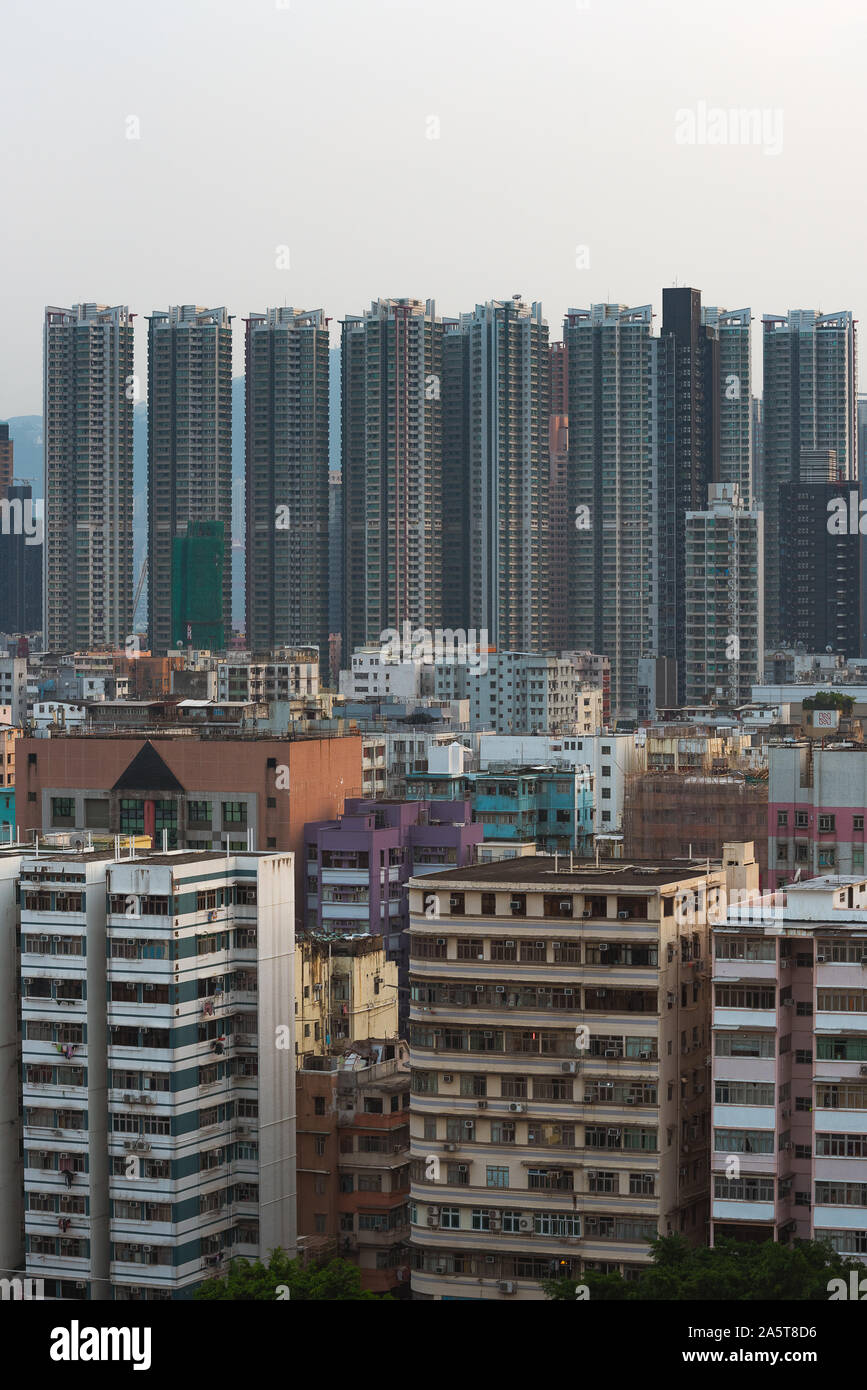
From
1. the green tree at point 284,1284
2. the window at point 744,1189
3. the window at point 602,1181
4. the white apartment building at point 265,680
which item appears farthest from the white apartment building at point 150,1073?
the white apartment building at point 265,680

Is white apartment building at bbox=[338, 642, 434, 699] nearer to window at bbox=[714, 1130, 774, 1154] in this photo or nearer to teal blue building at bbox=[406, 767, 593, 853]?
teal blue building at bbox=[406, 767, 593, 853]

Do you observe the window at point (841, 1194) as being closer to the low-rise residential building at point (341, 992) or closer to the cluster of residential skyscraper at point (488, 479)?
the low-rise residential building at point (341, 992)

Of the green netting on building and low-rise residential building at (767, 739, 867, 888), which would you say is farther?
the green netting on building

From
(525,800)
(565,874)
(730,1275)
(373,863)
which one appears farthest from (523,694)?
(730,1275)

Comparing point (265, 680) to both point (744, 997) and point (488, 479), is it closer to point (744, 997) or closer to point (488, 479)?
point (488, 479)

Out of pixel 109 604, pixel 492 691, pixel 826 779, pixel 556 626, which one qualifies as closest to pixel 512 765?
pixel 826 779

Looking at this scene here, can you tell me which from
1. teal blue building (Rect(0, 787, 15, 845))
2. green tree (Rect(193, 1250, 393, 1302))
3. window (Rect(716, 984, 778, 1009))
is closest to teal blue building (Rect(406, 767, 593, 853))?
teal blue building (Rect(0, 787, 15, 845))
